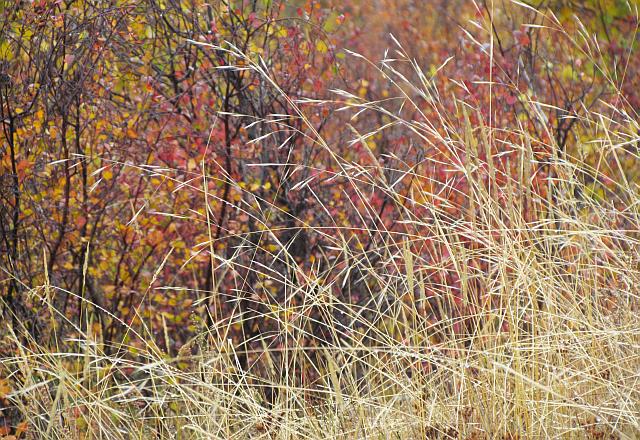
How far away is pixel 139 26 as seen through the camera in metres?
4.32

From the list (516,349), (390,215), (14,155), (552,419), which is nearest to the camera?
(516,349)

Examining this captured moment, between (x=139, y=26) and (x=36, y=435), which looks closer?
(x=36, y=435)

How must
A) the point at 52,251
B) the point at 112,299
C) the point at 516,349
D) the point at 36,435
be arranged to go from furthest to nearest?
the point at 112,299 → the point at 52,251 → the point at 36,435 → the point at 516,349

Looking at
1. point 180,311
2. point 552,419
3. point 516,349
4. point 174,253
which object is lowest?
point 180,311

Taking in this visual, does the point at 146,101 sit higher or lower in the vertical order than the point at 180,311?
higher

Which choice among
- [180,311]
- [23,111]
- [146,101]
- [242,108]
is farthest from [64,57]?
[180,311]

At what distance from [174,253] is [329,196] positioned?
847mm

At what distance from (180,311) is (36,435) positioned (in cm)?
127

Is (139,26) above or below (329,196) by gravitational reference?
above

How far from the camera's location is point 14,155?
3846 mm

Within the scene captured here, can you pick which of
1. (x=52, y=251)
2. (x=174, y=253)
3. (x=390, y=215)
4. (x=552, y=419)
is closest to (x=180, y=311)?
(x=174, y=253)

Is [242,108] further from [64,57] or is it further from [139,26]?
[64,57]

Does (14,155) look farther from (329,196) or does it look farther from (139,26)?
(329,196)

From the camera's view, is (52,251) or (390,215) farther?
(390,215)
